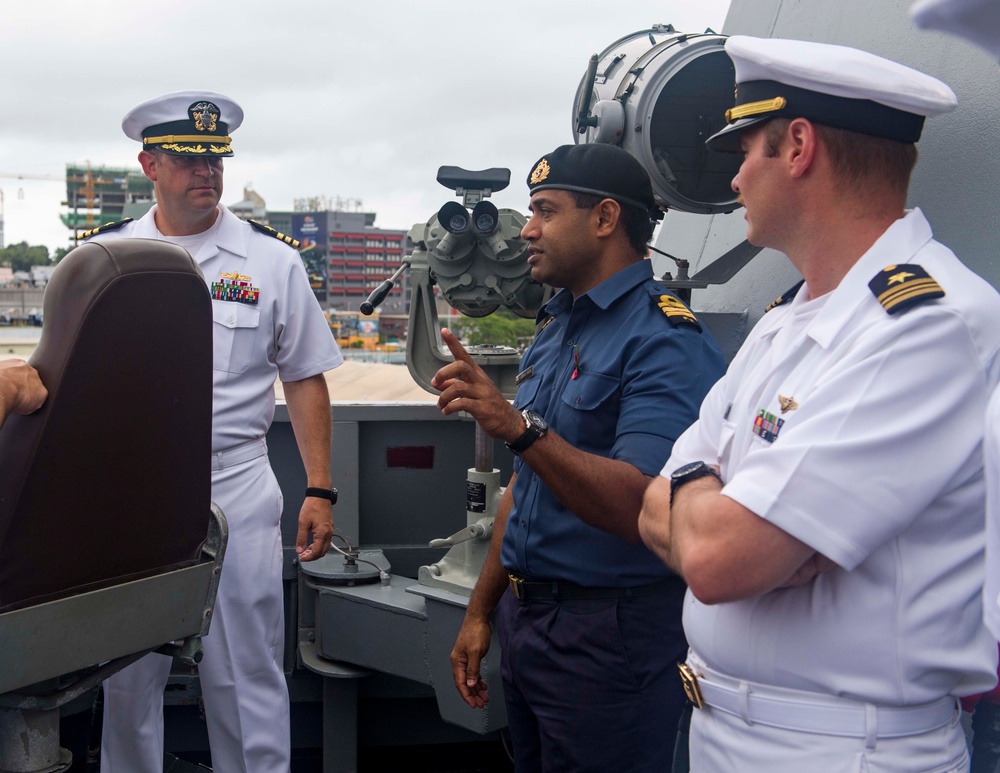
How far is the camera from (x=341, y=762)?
10.7 ft

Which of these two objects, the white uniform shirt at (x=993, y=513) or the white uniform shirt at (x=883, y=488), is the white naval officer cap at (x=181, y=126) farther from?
the white uniform shirt at (x=993, y=513)

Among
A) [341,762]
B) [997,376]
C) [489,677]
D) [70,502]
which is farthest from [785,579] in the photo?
[341,762]

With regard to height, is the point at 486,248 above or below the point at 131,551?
above

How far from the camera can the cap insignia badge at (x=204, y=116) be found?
272cm

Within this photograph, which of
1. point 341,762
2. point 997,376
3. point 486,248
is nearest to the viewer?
point 997,376

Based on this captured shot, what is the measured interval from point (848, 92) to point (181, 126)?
1901mm

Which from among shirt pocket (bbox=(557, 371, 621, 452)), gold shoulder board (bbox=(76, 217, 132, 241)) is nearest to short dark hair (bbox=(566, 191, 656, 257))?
shirt pocket (bbox=(557, 371, 621, 452))

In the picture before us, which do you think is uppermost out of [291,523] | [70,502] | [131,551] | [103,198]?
Result: [70,502]

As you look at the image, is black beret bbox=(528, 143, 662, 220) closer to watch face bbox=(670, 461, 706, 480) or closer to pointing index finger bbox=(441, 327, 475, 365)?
pointing index finger bbox=(441, 327, 475, 365)

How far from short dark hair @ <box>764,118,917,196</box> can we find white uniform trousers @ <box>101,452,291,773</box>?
1.71 meters

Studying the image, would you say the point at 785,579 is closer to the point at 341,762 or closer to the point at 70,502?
the point at 70,502

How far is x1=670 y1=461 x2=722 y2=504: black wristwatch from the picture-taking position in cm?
137

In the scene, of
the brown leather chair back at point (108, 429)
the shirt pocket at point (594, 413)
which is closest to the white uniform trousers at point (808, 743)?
the shirt pocket at point (594, 413)

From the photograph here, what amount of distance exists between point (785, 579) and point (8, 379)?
1.08 metres
